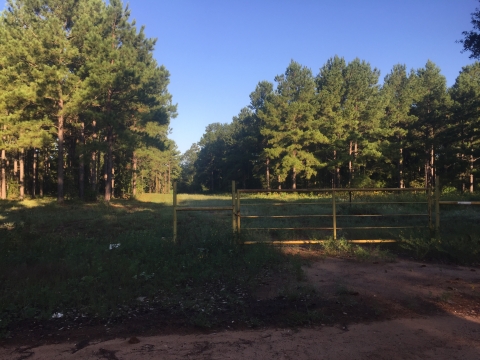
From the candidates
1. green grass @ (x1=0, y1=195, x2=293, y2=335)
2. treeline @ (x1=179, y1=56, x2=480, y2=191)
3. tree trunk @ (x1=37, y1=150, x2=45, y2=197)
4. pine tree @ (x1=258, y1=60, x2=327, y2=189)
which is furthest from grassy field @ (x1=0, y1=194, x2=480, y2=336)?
tree trunk @ (x1=37, y1=150, x2=45, y2=197)

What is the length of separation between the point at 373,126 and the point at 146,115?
27.7 m

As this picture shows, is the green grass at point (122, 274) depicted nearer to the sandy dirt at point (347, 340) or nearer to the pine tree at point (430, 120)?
the sandy dirt at point (347, 340)

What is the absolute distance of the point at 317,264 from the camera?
795 centimetres

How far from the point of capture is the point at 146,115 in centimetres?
3033

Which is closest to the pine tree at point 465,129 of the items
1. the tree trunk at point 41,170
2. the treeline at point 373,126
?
the treeline at point 373,126

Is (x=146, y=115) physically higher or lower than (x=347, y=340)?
higher

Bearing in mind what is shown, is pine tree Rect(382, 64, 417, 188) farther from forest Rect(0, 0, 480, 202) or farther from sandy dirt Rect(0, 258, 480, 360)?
sandy dirt Rect(0, 258, 480, 360)

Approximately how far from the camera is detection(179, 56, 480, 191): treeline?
37906 mm

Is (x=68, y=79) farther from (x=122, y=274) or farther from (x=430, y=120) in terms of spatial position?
(x=430, y=120)

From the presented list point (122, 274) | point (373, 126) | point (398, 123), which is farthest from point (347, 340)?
point (398, 123)

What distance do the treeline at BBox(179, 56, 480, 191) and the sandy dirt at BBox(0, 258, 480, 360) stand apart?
1348 inches

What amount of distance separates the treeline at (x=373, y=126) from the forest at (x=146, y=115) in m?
0.16

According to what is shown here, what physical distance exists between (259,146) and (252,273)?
178ft

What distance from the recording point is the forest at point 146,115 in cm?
2455
